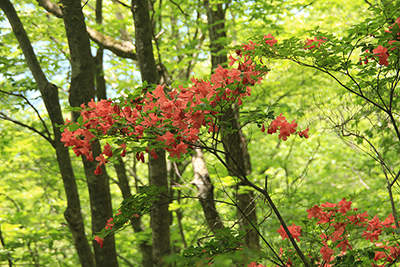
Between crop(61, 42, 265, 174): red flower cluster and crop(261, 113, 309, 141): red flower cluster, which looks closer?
crop(61, 42, 265, 174): red flower cluster

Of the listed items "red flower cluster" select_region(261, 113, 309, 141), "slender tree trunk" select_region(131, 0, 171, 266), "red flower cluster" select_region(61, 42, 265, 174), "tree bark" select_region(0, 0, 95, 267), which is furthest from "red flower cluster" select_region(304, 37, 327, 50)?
"tree bark" select_region(0, 0, 95, 267)

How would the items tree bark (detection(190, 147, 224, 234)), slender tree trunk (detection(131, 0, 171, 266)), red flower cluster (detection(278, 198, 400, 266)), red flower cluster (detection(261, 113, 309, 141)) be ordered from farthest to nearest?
1. tree bark (detection(190, 147, 224, 234))
2. slender tree trunk (detection(131, 0, 171, 266))
3. red flower cluster (detection(278, 198, 400, 266))
4. red flower cluster (detection(261, 113, 309, 141))

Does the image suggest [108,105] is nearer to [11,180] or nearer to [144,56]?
[144,56]

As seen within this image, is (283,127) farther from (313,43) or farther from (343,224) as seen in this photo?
(343,224)

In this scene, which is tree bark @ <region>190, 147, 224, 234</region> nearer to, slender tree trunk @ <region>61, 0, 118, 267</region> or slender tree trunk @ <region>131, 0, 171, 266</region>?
slender tree trunk @ <region>131, 0, 171, 266</region>

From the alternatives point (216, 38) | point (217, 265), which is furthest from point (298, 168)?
point (217, 265)

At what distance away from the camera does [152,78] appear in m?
3.53

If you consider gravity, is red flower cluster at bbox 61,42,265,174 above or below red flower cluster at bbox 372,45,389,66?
below

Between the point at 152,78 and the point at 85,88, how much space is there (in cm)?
75

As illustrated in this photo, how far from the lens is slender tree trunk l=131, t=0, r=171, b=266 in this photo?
3.44 meters

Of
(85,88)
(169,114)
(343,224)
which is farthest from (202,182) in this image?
(169,114)

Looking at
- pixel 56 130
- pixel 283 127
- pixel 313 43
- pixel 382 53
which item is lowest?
pixel 283 127

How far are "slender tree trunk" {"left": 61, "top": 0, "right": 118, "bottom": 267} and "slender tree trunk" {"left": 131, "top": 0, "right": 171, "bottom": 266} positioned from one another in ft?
1.83

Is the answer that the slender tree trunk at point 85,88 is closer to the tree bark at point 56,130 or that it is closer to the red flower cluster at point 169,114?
the tree bark at point 56,130
